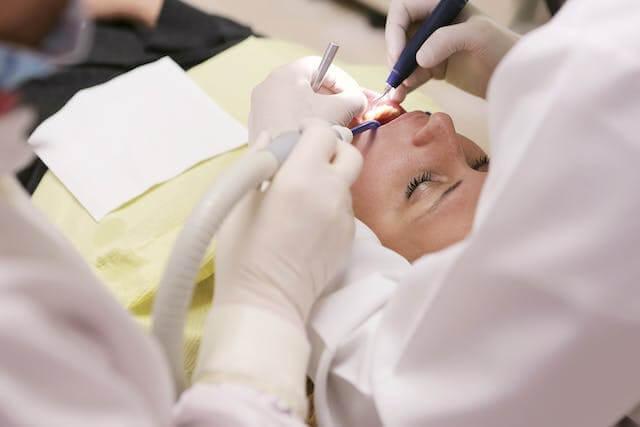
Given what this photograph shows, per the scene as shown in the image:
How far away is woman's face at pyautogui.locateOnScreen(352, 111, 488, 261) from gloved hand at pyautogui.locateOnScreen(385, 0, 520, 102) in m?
0.10

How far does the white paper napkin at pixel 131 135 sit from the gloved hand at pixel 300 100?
0.16m

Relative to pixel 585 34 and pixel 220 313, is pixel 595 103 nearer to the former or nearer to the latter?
pixel 585 34

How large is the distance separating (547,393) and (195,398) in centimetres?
32

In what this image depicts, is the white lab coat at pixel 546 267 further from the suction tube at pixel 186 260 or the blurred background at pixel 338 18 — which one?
the blurred background at pixel 338 18

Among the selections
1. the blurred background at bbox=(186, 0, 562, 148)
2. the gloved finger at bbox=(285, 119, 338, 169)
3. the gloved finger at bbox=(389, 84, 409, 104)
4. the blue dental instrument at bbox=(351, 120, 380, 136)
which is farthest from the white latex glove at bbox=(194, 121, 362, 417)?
the blurred background at bbox=(186, 0, 562, 148)

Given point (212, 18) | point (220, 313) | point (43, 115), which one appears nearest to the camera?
point (220, 313)

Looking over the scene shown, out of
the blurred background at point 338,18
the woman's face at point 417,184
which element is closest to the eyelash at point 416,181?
the woman's face at point 417,184

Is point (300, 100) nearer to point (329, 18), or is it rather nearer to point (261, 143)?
point (261, 143)

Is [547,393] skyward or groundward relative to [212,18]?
skyward

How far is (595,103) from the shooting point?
0.54 meters

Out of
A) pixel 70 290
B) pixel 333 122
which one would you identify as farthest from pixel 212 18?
pixel 70 290

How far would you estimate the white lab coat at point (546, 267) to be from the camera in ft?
1.78

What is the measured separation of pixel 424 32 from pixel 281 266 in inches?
20.2

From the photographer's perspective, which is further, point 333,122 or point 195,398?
point 333,122
